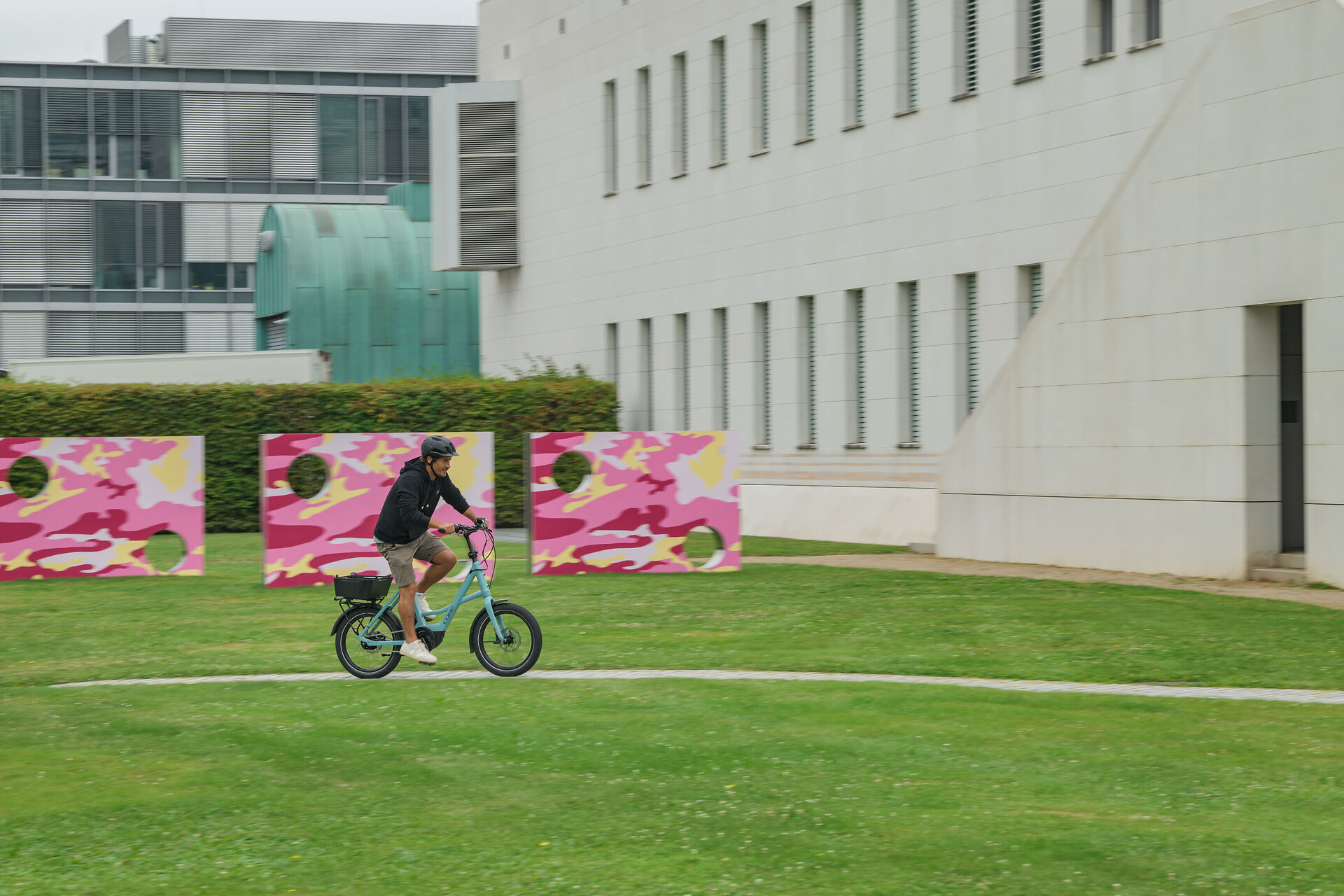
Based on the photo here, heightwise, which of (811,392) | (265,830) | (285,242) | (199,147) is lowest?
(265,830)

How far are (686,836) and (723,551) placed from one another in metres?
14.6

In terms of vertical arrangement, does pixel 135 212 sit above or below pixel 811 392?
above

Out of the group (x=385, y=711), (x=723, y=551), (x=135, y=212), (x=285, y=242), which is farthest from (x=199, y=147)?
(x=385, y=711)

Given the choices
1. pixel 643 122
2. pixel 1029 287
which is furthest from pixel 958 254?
pixel 643 122

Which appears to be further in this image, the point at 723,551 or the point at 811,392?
the point at 811,392

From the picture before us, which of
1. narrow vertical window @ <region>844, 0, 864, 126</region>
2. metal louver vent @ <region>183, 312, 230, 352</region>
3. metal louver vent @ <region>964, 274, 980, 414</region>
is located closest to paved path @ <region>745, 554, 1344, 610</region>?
metal louver vent @ <region>964, 274, 980, 414</region>

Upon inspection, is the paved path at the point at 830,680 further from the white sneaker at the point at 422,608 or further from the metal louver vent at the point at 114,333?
the metal louver vent at the point at 114,333

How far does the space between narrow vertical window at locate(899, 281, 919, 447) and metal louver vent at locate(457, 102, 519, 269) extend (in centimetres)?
1639

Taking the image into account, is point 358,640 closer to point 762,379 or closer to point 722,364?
point 762,379

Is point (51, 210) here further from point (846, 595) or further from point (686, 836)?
point (686, 836)

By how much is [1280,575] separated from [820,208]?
47.1 ft

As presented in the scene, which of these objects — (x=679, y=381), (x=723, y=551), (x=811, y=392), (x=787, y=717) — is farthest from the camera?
(x=679, y=381)

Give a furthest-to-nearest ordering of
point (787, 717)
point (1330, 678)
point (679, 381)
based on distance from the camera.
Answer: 1. point (679, 381)
2. point (1330, 678)
3. point (787, 717)

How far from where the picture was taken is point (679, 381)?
123 feet
